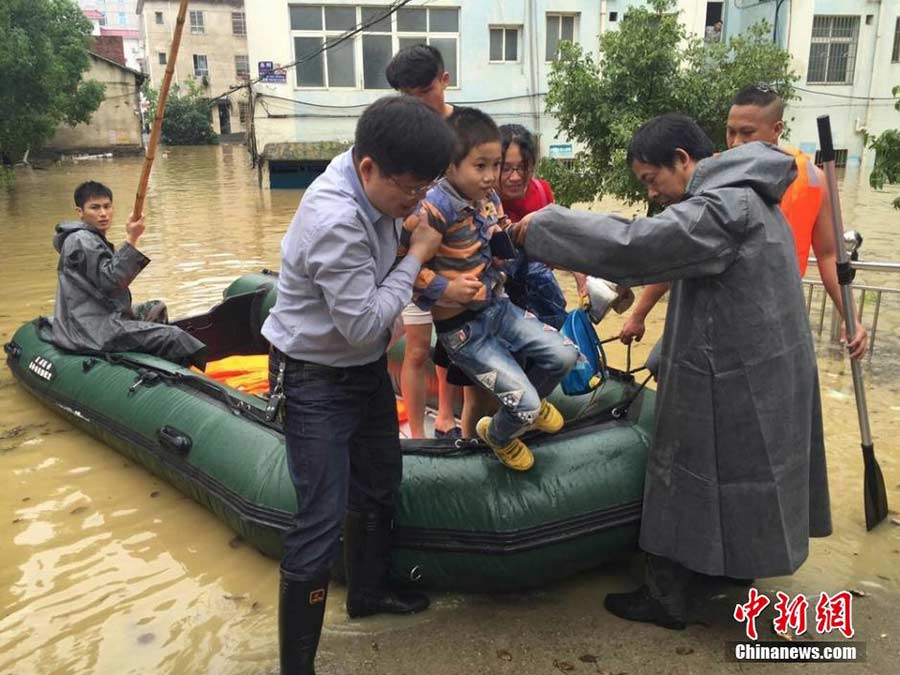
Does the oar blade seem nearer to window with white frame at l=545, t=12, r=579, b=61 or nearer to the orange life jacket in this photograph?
the orange life jacket

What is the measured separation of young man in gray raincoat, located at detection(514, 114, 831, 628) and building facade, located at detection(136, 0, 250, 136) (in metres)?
41.3

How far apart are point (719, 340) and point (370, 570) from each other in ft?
4.84

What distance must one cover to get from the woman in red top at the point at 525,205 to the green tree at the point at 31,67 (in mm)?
15763

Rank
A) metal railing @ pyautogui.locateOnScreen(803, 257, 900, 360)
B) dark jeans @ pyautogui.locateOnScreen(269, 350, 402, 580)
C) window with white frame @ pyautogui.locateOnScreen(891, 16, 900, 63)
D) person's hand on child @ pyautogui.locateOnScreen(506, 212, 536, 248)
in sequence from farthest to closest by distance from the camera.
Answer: window with white frame @ pyautogui.locateOnScreen(891, 16, 900, 63)
metal railing @ pyautogui.locateOnScreen(803, 257, 900, 360)
person's hand on child @ pyautogui.locateOnScreen(506, 212, 536, 248)
dark jeans @ pyautogui.locateOnScreen(269, 350, 402, 580)

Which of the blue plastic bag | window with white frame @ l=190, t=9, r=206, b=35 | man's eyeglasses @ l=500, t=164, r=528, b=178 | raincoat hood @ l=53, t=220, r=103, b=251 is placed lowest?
the blue plastic bag

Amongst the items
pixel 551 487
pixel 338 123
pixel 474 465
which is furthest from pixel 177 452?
pixel 338 123

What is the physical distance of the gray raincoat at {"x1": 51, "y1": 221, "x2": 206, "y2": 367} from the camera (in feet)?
15.0

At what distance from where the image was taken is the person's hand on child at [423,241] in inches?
91.8

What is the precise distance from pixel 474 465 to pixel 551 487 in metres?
0.30

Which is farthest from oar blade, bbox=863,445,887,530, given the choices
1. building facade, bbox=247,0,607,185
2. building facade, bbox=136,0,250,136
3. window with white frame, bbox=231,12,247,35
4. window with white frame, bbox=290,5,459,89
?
window with white frame, bbox=231,12,247,35

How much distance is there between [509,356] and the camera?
2.76 meters

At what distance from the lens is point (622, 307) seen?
324cm

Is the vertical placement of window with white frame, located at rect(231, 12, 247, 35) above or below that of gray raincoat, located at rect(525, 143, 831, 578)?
above

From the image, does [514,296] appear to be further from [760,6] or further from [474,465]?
[760,6]
